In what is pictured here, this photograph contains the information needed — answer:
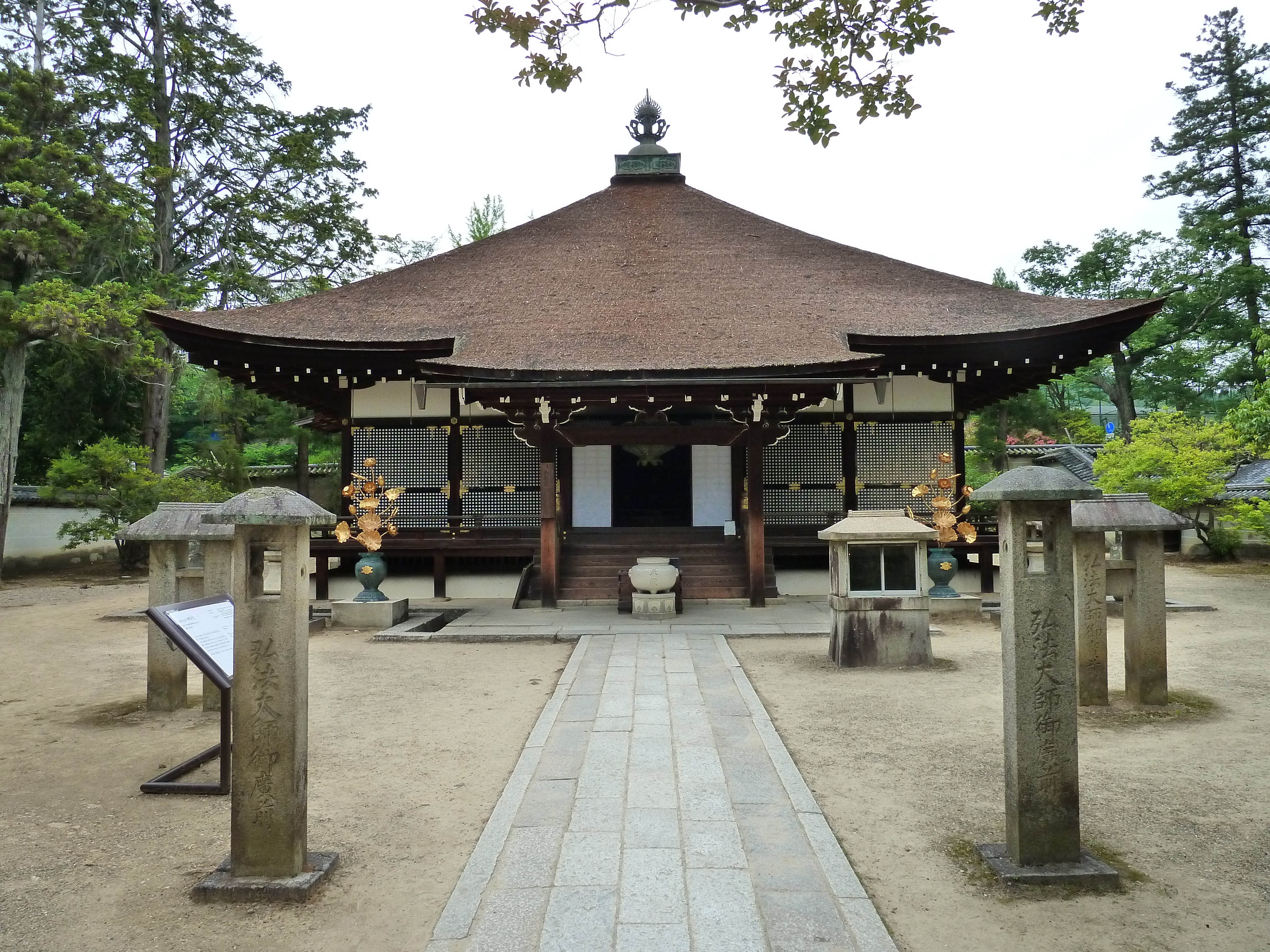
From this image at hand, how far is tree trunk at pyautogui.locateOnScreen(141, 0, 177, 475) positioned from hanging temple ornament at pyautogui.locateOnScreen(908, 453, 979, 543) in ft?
51.7

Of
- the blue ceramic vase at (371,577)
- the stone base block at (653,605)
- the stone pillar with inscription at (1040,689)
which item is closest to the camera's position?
the stone pillar with inscription at (1040,689)

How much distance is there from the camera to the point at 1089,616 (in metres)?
5.92

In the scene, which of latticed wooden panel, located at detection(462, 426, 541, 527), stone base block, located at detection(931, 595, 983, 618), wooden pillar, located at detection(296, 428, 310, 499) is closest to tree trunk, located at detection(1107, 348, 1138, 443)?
stone base block, located at detection(931, 595, 983, 618)

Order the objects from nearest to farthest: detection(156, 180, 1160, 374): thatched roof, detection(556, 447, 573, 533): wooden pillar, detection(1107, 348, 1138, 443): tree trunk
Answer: detection(156, 180, 1160, 374): thatched roof < detection(556, 447, 573, 533): wooden pillar < detection(1107, 348, 1138, 443): tree trunk

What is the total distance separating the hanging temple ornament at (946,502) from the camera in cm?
1077

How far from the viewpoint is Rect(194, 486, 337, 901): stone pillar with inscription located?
322 cm

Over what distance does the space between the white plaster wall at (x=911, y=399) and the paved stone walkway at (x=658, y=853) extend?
8265 mm

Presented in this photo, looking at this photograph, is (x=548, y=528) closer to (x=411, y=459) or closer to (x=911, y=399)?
(x=411, y=459)

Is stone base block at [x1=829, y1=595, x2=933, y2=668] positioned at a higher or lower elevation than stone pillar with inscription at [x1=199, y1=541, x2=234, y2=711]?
lower

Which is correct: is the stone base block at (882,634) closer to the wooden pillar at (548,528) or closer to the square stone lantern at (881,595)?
the square stone lantern at (881,595)

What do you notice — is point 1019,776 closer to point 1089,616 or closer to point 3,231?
point 1089,616

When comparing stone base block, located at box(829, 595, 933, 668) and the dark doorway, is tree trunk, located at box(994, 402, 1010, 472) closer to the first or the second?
the dark doorway

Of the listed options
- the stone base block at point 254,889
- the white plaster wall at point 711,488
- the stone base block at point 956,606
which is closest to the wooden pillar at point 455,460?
the white plaster wall at point 711,488

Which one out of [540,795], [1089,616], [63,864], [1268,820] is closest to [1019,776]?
[1268,820]
